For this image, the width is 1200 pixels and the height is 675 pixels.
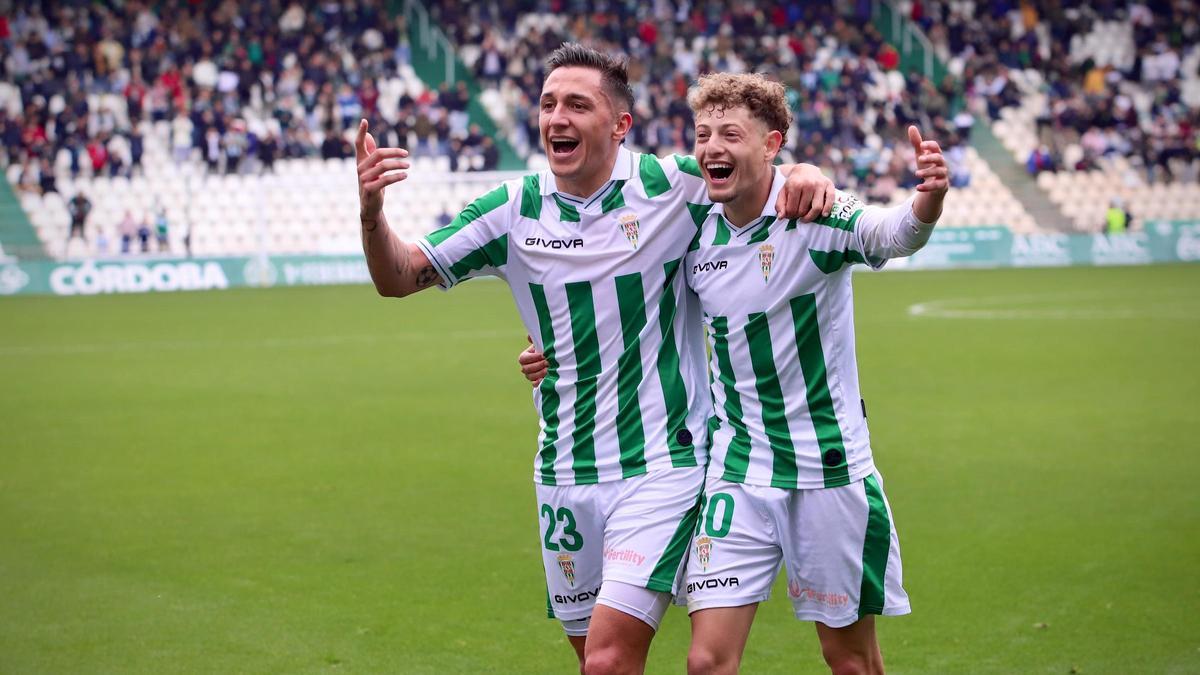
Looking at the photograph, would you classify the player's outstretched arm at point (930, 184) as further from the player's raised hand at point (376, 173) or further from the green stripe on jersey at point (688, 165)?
the player's raised hand at point (376, 173)

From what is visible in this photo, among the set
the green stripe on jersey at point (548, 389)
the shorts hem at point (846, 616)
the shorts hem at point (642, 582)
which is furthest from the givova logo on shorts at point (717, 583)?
the green stripe on jersey at point (548, 389)

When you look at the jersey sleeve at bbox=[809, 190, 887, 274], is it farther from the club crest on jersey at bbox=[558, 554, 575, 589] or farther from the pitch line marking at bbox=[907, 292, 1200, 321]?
the pitch line marking at bbox=[907, 292, 1200, 321]

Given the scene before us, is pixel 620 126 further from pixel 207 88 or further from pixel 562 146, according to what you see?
pixel 207 88

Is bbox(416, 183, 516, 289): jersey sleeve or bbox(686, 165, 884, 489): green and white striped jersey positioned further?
bbox(416, 183, 516, 289): jersey sleeve

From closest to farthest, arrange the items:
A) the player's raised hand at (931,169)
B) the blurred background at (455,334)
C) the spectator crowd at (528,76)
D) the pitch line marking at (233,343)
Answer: the player's raised hand at (931,169) → the blurred background at (455,334) → the pitch line marking at (233,343) → the spectator crowd at (528,76)

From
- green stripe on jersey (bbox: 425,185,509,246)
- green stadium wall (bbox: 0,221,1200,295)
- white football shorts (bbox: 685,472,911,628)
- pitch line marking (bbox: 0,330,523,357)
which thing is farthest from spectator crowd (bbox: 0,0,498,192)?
white football shorts (bbox: 685,472,911,628)

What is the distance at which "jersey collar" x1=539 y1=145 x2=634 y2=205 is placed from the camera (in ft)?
15.6

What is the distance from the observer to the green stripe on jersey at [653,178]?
4.75m

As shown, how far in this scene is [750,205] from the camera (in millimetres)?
4598

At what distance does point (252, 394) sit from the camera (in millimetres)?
14242

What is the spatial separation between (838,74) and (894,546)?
111 ft

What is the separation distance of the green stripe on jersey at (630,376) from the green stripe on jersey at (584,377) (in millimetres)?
90

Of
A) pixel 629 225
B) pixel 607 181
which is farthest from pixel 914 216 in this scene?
pixel 607 181

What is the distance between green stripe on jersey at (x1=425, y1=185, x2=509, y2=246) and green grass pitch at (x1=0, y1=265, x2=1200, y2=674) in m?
2.14
